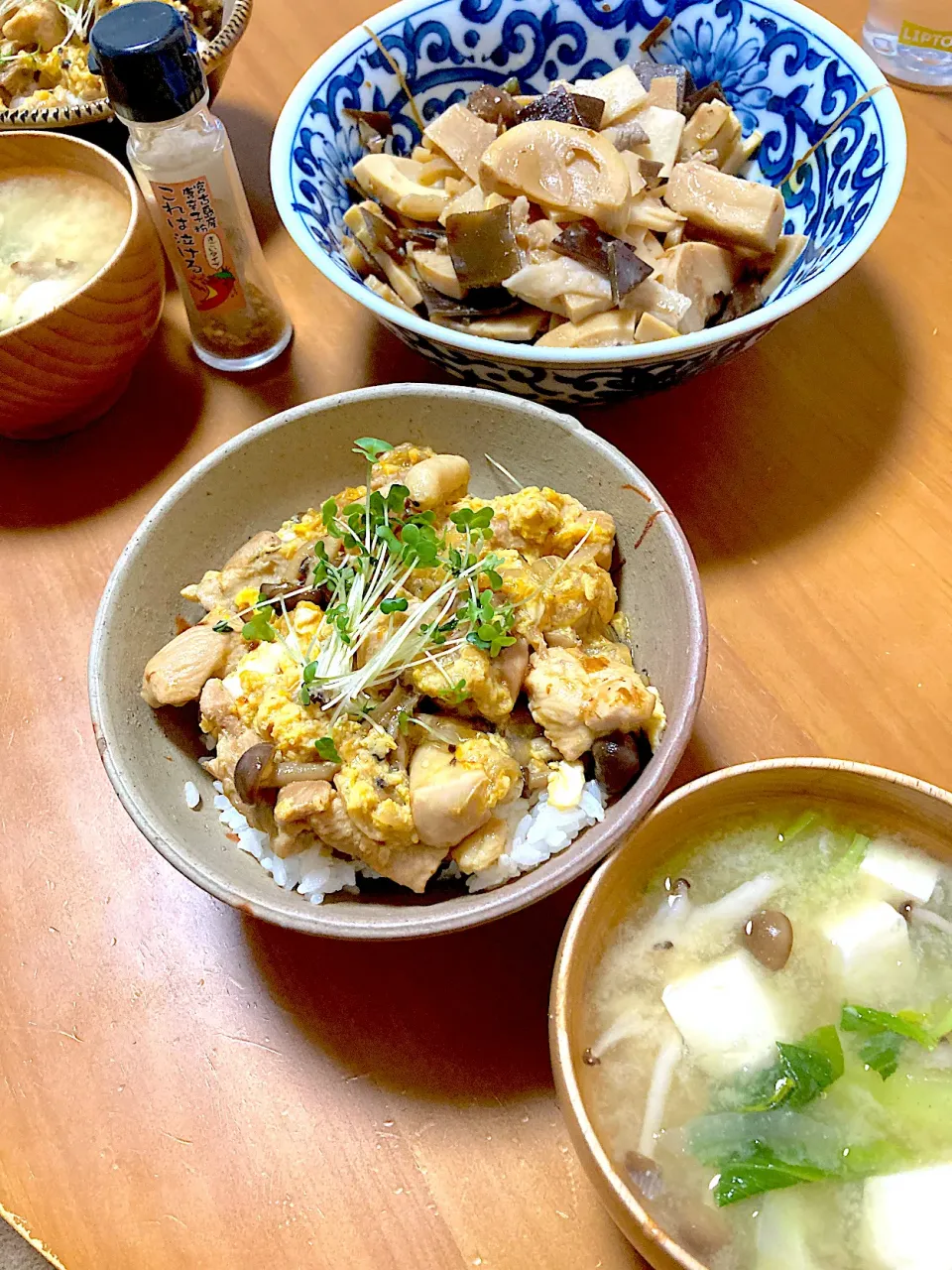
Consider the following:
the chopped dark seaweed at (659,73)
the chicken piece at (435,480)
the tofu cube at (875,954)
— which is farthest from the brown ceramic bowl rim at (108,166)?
the tofu cube at (875,954)

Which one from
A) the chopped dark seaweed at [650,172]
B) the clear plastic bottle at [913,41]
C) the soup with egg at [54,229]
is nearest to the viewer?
the chopped dark seaweed at [650,172]

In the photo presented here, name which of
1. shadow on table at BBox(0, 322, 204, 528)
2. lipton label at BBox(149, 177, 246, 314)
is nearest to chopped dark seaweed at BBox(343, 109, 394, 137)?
lipton label at BBox(149, 177, 246, 314)

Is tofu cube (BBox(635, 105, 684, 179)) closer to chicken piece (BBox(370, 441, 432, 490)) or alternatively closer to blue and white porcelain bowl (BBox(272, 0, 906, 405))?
blue and white porcelain bowl (BBox(272, 0, 906, 405))

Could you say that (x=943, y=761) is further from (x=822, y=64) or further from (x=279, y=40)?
(x=279, y=40)

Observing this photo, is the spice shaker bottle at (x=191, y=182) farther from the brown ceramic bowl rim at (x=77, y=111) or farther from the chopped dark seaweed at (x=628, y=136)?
the chopped dark seaweed at (x=628, y=136)

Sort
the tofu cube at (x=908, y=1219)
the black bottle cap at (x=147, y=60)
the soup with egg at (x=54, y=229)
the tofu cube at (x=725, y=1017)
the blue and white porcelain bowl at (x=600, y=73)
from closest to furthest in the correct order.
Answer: the tofu cube at (x=908, y=1219)
the tofu cube at (x=725, y=1017)
the black bottle cap at (x=147, y=60)
the blue and white porcelain bowl at (x=600, y=73)
the soup with egg at (x=54, y=229)

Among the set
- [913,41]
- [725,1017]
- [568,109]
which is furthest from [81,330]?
[913,41]

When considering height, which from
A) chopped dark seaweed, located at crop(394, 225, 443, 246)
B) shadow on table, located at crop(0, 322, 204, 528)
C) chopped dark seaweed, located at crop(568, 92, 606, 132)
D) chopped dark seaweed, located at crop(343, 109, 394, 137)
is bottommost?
shadow on table, located at crop(0, 322, 204, 528)
